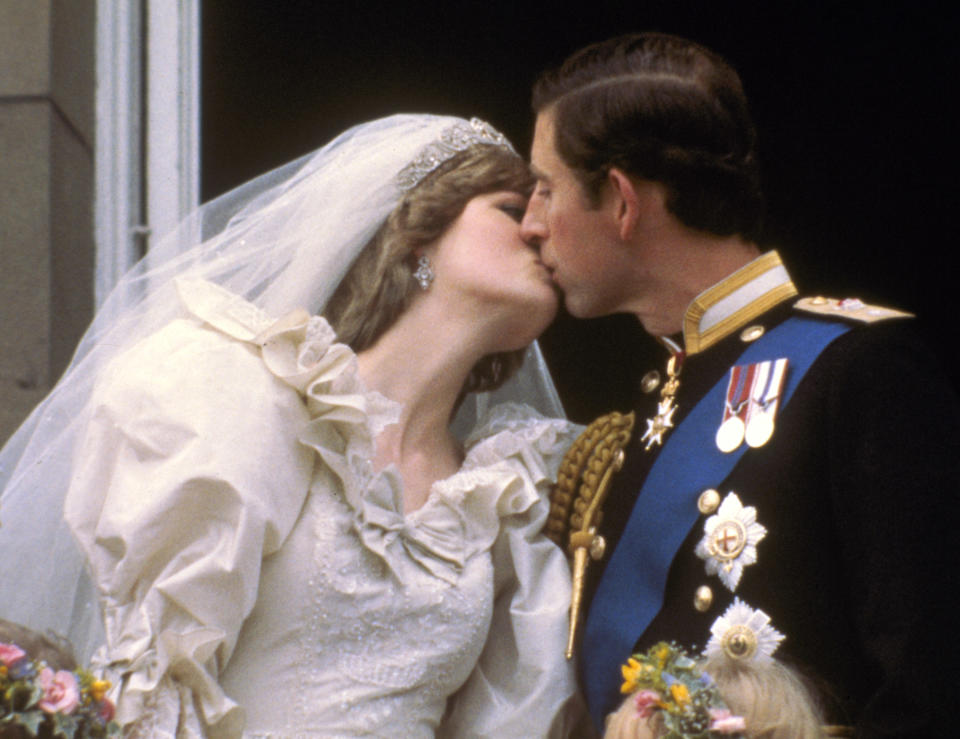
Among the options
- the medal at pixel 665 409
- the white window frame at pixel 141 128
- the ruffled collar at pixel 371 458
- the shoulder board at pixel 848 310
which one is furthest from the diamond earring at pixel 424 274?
the white window frame at pixel 141 128

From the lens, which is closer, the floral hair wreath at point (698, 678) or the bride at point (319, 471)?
the floral hair wreath at point (698, 678)

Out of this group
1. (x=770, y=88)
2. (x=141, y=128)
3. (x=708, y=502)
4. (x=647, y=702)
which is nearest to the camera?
(x=647, y=702)

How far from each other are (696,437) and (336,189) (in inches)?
34.3

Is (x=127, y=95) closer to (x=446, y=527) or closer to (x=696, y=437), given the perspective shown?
(x=446, y=527)

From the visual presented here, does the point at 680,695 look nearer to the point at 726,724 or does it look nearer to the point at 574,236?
the point at 726,724

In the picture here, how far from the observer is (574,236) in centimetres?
227

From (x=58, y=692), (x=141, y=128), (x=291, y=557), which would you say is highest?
(x=141, y=128)

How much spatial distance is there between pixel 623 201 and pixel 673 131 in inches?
5.5

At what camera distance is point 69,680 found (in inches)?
64.0

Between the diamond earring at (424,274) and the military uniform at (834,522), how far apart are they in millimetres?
601

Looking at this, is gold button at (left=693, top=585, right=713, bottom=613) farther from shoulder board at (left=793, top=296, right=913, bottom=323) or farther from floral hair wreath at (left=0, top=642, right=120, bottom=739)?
floral hair wreath at (left=0, top=642, right=120, bottom=739)

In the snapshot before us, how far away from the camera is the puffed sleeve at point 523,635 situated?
2256 mm

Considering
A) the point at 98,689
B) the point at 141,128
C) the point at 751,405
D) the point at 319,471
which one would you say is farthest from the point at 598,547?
the point at 141,128

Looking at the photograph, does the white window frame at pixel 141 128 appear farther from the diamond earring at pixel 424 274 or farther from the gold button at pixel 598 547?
A: the gold button at pixel 598 547
